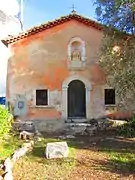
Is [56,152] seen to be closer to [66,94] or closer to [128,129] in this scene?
[128,129]

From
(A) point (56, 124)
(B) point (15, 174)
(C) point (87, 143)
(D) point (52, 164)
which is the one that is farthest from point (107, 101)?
(B) point (15, 174)

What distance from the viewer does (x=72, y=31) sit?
1997cm

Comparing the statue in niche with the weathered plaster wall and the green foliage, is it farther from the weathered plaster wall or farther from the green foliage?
the green foliage

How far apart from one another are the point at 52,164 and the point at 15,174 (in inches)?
56.2

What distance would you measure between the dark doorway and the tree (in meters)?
4.83

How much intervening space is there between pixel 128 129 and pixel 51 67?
21.8 feet

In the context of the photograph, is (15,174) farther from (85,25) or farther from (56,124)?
(85,25)

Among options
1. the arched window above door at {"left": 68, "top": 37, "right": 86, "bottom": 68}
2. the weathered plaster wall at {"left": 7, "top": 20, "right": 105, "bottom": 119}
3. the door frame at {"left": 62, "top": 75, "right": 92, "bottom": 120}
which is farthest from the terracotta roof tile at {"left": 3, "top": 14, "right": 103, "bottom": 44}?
the door frame at {"left": 62, "top": 75, "right": 92, "bottom": 120}

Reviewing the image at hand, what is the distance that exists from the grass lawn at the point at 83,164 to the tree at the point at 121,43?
287 cm

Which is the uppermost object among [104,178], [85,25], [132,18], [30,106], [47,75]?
[85,25]

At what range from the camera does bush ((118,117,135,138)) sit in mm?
15255

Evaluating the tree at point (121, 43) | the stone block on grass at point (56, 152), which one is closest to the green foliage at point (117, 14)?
the tree at point (121, 43)

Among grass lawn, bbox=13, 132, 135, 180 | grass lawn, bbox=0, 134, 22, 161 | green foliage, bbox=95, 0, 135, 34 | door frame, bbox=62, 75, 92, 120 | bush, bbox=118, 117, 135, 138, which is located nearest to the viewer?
grass lawn, bbox=13, 132, 135, 180

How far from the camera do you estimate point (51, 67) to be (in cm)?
1964
